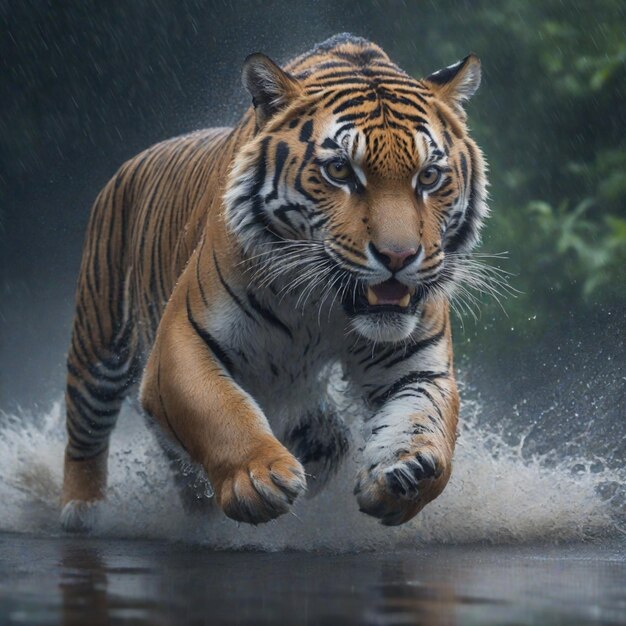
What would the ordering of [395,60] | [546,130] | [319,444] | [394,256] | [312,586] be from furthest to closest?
[546,130]
[395,60]
[319,444]
[394,256]
[312,586]

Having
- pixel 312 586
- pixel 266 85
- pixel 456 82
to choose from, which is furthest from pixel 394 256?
pixel 312 586

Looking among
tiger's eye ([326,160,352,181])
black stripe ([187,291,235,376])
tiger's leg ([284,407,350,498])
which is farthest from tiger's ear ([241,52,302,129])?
tiger's leg ([284,407,350,498])

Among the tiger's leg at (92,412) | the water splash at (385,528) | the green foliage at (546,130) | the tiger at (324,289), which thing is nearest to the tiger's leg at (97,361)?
the tiger's leg at (92,412)

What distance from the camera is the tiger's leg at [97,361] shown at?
16.5 feet

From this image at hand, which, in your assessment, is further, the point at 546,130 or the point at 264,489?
the point at 546,130

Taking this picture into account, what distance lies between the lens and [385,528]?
12.8 ft

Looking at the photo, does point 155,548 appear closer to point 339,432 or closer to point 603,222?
point 339,432

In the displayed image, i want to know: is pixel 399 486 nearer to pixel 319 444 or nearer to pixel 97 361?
pixel 319 444

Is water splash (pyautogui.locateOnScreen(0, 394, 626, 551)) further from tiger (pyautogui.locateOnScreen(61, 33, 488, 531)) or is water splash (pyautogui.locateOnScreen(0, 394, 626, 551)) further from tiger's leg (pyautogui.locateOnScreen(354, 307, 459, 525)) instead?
tiger's leg (pyautogui.locateOnScreen(354, 307, 459, 525))

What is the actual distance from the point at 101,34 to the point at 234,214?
6871 mm

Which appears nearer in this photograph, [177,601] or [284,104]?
[177,601]

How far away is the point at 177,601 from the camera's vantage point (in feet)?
8.22

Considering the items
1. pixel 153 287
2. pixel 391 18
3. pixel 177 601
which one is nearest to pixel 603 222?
pixel 391 18

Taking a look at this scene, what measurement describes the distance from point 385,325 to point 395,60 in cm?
685
